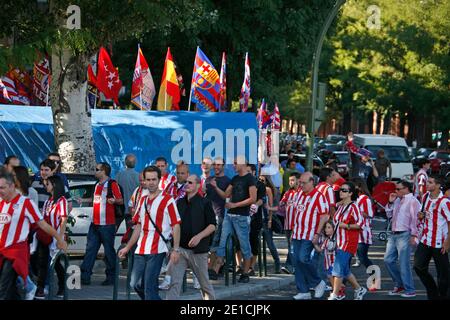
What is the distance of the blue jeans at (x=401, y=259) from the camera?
15.6 metres

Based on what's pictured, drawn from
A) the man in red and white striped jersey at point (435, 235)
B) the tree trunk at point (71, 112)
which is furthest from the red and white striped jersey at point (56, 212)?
the tree trunk at point (71, 112)

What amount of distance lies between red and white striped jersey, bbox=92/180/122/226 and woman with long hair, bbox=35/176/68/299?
183 cm

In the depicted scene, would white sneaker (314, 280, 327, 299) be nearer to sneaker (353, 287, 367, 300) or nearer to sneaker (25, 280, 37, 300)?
sneaker (353, 287, 367, 300)

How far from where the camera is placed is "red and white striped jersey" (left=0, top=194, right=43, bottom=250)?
10586mm

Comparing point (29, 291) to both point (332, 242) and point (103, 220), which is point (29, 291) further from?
point (332, 242)

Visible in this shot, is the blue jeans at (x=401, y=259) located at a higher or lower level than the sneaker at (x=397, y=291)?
higher

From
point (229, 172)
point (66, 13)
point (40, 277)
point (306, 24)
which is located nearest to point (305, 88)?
point (306, 24)

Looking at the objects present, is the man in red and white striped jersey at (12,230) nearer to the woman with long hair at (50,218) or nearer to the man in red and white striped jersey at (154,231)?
the man in red and white striped jersey at (154,231)

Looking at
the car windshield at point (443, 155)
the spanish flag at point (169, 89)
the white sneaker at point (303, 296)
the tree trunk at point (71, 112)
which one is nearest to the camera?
the white sneaker at point (303, 296)

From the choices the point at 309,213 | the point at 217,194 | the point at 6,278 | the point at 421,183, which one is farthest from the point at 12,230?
the point at 421,183

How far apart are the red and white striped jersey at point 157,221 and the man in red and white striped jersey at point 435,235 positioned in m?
3.72
